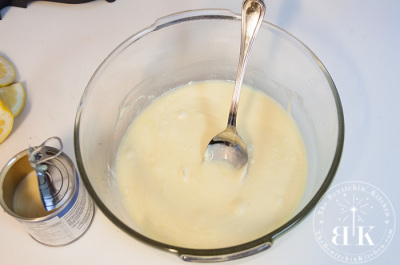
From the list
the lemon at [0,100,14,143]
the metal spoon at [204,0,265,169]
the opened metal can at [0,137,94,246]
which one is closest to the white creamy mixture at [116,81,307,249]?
the metal spoon at [204,0,265,169]

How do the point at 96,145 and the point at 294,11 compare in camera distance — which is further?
the point at 294,11

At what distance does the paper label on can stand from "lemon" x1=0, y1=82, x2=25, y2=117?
36 centimetres

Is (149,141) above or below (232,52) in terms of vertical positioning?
below

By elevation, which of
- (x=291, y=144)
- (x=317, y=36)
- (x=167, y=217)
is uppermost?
(x=317, y=36)

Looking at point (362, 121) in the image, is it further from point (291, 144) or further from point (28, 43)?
point (28, 43)

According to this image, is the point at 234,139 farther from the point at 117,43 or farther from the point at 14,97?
the point at 14,97

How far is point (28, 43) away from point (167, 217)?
2.36ft

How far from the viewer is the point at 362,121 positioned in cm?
120

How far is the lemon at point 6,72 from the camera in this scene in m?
1.24

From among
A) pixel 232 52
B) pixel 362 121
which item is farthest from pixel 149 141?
pixel 362 121

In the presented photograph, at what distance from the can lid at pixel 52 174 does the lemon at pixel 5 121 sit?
0.22 meters

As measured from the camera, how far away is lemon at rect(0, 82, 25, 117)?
120 cm

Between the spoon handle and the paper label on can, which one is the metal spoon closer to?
the spoon handle

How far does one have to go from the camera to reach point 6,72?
1.26 metres
